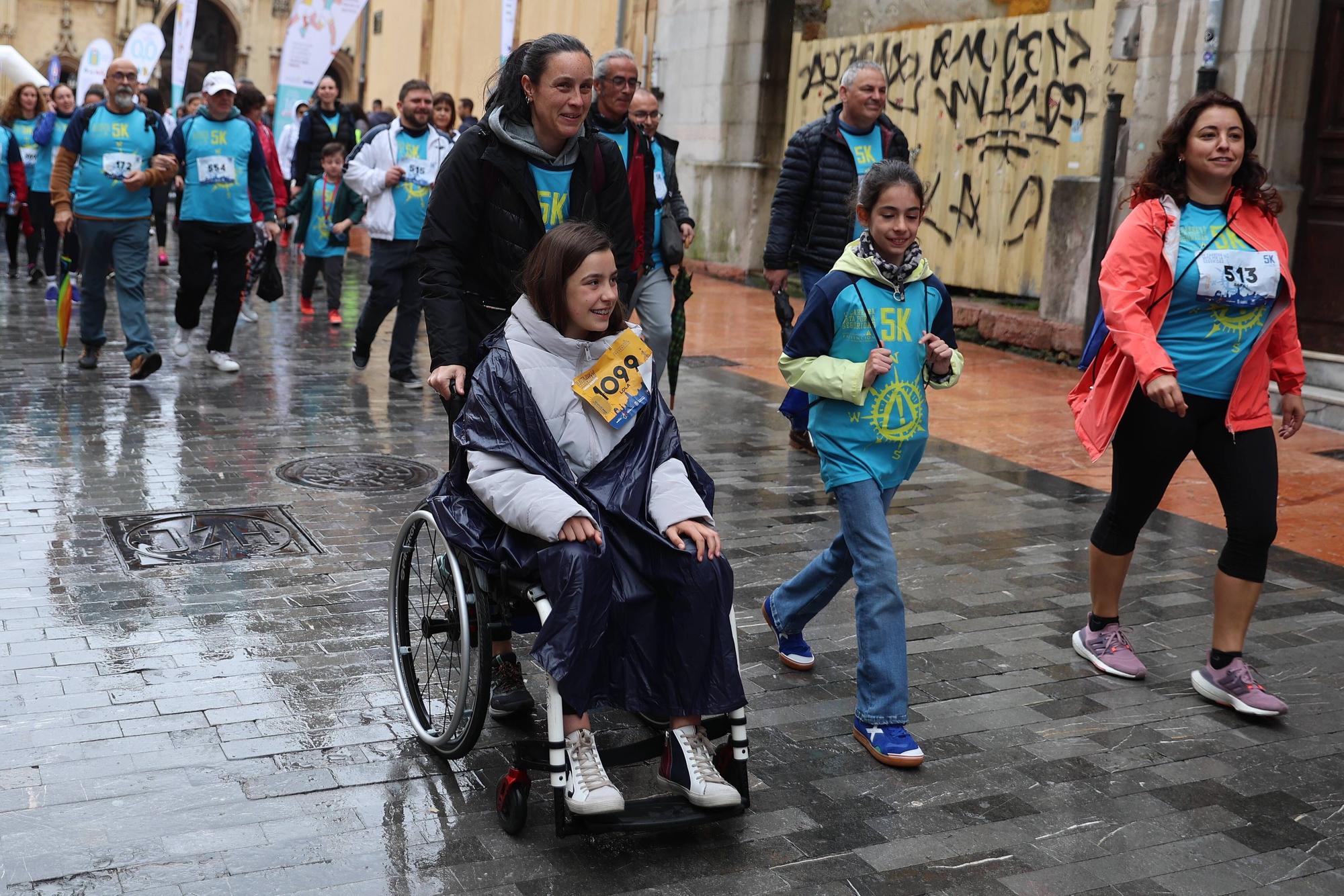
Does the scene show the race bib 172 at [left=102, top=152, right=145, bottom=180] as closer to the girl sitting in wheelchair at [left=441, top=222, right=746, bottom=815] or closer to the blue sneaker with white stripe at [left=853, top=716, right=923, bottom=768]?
the girl sitting in wheelchair at [left=441, top=222, right=746, bottom=815]

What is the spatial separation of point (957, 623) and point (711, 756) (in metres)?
1.96

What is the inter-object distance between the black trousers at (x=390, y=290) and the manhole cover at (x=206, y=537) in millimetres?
3717

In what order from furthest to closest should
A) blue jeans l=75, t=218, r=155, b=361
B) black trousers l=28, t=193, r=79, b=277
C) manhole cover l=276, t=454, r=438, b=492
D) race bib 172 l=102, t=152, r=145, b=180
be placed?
black trousers l=28, t=193, r=79, b=277
blue jeans l=75, t=218, r=155, b=361
race bib 172 l=102, t=152, r=145, b=180
manhole cover l=276, t=454, r=438, b=492

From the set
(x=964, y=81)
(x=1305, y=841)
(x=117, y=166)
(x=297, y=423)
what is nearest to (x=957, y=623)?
(x=1305, y=841)

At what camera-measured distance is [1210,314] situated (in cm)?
459

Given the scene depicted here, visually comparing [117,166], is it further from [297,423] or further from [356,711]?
[356,711]

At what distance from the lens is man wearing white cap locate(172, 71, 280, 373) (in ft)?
31.2

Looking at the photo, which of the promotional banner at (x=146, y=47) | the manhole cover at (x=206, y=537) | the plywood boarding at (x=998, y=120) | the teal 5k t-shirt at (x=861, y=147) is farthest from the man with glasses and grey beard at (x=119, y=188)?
the promotional banner at (x=146, y=47)

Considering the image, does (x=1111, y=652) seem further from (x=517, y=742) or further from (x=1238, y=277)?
(x=517, y=742)

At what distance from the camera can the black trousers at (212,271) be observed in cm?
959

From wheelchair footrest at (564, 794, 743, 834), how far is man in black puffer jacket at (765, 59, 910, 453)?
4.70 meters

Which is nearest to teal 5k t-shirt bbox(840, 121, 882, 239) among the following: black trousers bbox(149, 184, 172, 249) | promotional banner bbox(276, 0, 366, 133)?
black trousers bbox(149, 184, 172, 249)

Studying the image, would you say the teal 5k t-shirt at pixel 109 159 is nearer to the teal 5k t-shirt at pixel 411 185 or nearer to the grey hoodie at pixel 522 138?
the teal 5k t-shirt at pixel 411 185

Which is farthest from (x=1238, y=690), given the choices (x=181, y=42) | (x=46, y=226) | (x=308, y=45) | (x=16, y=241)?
(x=181, y=42)
